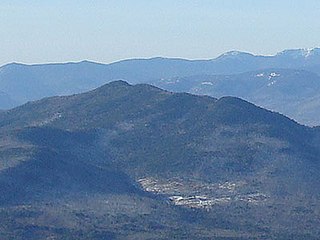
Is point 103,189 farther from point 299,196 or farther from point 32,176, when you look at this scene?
point 299,196

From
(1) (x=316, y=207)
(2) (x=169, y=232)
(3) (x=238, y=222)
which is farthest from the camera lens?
(1) (x=316, y=207)

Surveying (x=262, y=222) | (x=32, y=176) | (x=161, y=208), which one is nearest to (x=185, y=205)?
(x=161, y=208)

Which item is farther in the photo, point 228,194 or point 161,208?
point 228,194

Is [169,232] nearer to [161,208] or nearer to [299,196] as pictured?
[161,208]

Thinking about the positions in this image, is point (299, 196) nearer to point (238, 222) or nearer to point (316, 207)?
point (316, 207)

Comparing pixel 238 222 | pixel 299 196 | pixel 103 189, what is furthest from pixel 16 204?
pixel 299 196

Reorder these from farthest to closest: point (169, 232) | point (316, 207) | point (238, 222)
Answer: point (316, 207) → point (238, 222) → point (169, 232)

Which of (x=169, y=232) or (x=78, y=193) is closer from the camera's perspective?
(x=169, y=232)
